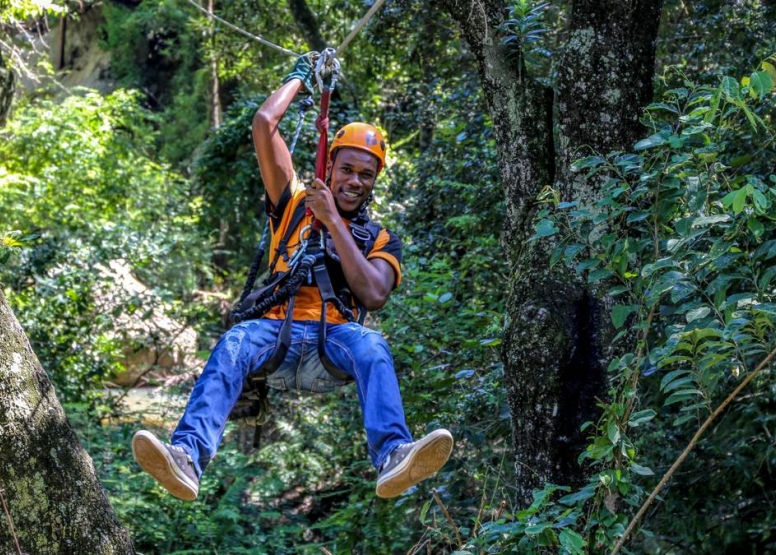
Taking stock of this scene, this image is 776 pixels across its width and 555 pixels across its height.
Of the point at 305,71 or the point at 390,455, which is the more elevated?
the point at 305,71

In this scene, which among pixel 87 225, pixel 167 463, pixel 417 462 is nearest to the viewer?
pixel 167 463

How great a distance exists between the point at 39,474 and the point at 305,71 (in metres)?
2.08

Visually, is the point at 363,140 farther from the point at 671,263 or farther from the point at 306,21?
the point at 306,21

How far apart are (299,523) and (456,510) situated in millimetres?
3581

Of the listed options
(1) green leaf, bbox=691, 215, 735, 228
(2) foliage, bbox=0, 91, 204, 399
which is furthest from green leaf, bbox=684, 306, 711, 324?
(2) foliage, bbox=0, 91, 204, 399

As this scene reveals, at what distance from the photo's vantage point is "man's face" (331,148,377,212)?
14.7 feet

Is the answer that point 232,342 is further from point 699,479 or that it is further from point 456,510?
point 699,479

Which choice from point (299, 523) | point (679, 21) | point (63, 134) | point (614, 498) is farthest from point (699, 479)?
point (63, 134)

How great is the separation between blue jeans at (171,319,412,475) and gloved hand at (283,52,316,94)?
1.10m

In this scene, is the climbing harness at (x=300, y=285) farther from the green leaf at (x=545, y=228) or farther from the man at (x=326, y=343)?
the green leaf at (x=545, y=228)

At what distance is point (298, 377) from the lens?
4.20 m

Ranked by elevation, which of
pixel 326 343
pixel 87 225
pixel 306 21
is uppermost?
pixel 306 21

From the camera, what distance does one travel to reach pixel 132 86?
78.3 ft

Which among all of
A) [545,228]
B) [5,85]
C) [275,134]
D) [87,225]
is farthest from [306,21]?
[545,228]
